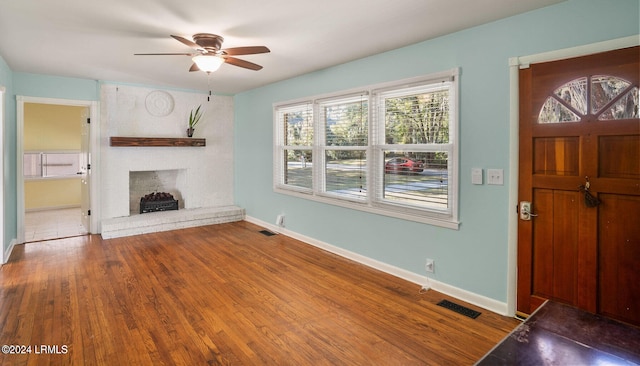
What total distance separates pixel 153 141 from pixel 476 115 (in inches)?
201

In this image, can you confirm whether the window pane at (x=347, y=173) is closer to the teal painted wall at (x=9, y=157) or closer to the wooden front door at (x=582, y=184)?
the wooden front door at (x=582, y=184)

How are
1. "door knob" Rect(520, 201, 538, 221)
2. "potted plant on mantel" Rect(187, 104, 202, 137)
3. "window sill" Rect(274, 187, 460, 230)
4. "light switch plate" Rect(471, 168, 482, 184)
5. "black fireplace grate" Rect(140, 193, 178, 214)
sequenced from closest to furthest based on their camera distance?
"door knob" Rect(520, 201, 538, 221) → "light switch plate" Rect(471, 168, 482, 184) → "window sill" Rect(274, 187, 460, 230) → "black fireplace grate" Rect(140, 193, 178, 214) → "potted plant on mantel" Rect(187, 104, 202, 137)

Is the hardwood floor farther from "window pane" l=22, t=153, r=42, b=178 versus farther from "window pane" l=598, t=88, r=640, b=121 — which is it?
"window pane" l=22, t=153, r=42, b=178

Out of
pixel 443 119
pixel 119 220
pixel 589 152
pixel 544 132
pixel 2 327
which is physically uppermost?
pixel 443 119

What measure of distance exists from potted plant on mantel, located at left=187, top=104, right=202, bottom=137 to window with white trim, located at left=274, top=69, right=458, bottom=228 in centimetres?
209

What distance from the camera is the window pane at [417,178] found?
344cm

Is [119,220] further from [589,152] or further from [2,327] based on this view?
[589,152]

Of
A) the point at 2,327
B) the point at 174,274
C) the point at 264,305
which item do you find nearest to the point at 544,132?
the point at 264,305

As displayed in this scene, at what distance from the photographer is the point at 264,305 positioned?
312cm

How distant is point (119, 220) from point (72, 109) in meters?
3.75

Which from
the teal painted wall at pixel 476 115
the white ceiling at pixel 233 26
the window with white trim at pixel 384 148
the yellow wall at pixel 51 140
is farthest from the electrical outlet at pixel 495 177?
the yellow wall at pixel 51 140

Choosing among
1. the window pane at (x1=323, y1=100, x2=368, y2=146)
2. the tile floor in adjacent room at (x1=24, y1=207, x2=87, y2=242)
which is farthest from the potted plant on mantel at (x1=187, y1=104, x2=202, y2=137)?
the window pane at (x1=323, y1=100, x2=368, y2=146)

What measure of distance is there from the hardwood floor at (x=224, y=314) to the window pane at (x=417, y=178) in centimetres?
88

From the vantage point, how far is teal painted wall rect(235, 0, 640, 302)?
251 cm
